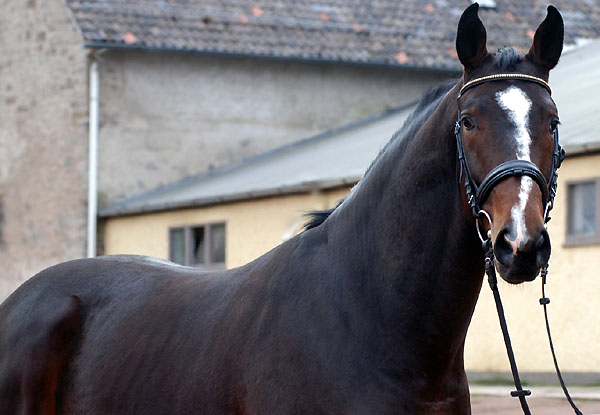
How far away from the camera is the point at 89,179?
72.4 feet

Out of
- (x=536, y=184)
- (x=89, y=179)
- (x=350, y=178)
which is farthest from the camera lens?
(x=89, y=179)

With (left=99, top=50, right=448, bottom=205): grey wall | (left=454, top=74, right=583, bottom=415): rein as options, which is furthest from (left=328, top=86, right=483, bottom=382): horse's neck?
(left=99, top=50, right=448, bottom=205): grey wall

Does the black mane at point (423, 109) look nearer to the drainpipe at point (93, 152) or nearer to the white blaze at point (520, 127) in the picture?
the white blaze at point (520, 127)

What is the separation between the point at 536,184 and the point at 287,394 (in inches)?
42.6

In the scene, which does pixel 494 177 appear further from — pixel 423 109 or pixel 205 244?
pixel 205 244

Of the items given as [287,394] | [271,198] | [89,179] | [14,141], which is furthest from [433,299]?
[14,141]

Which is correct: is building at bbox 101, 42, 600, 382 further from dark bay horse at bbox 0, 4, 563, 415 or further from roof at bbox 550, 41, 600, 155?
dark bay horse at bbox 0, 4, 563, 415

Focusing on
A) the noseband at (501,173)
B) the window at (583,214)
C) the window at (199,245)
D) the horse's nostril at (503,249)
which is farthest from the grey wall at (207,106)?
the horse's nostril at (503,249)

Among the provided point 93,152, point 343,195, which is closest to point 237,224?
point 343,195

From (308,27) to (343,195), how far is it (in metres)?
8.38

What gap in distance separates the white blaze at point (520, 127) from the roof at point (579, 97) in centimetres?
865

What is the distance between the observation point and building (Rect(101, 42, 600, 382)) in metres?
13.5

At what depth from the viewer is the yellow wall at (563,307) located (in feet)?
44.1

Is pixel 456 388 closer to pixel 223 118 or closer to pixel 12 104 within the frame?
pixel 223 118
